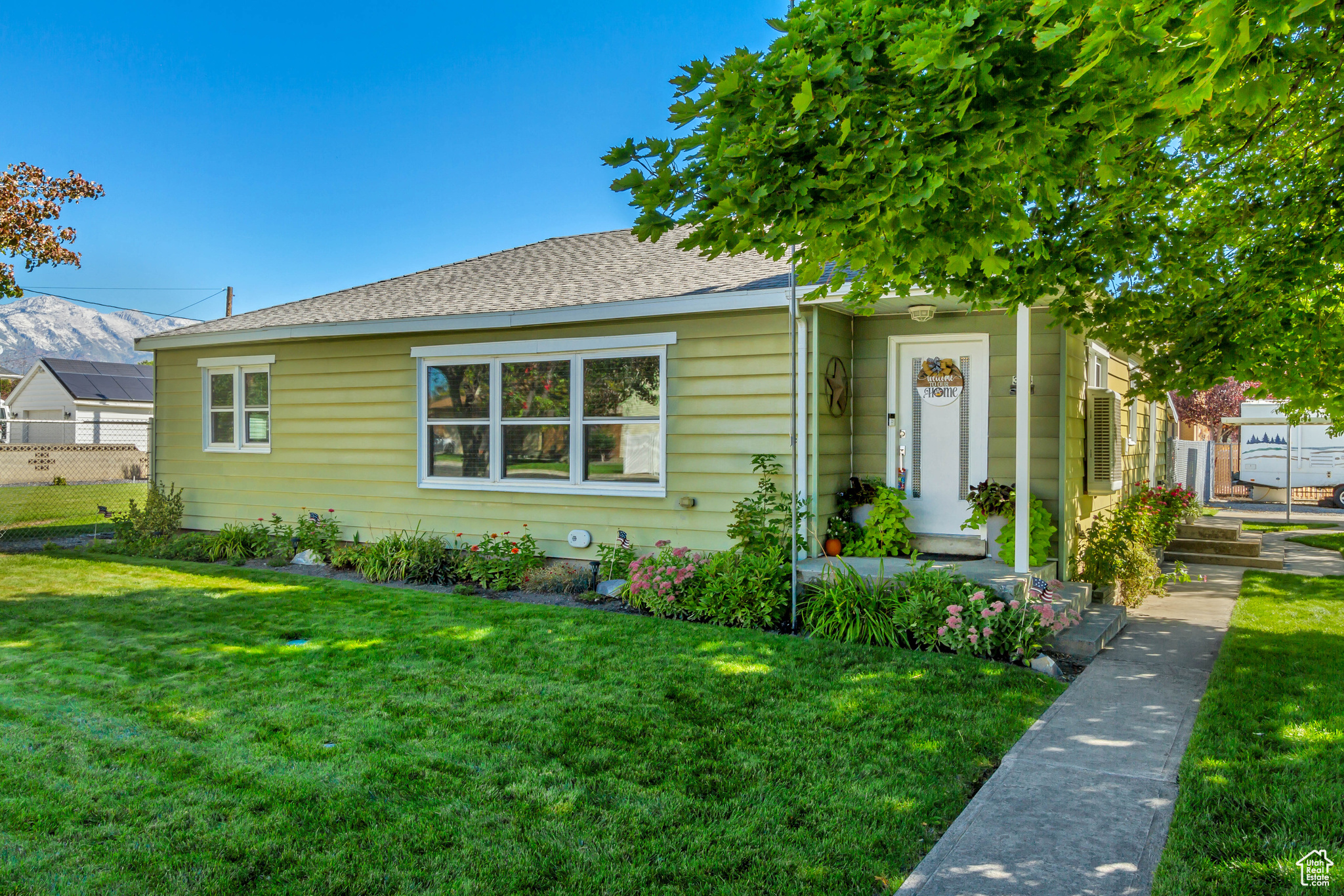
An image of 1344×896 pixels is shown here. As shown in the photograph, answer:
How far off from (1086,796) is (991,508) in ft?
13.6

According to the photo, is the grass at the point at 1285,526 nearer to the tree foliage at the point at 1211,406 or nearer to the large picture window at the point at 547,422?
the large picture window at the point at 547,422

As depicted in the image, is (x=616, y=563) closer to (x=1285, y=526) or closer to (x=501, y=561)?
(x=501, y=561)

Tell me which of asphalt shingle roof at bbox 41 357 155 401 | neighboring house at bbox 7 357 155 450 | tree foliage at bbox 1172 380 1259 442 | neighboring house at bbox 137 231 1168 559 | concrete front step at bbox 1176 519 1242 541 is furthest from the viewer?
asphalt shingle roof at bbox 41 357 155 401

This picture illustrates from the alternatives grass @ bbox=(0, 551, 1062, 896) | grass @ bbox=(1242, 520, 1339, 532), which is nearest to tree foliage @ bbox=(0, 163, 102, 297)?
grass @ bbox=(0, 551, 1062, 896)

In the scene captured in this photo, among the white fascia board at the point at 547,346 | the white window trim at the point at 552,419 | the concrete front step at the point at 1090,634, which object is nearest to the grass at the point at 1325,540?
the concrete front step at the point at 1090,634

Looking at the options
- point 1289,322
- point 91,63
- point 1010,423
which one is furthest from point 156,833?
point 91,63

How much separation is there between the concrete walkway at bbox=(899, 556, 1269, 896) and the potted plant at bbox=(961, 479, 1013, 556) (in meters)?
1.75

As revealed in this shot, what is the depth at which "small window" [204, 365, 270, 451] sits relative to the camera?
10914 mm

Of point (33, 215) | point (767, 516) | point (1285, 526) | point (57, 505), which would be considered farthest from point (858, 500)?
point (57, 505)

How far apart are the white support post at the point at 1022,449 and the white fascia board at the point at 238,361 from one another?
9131mm

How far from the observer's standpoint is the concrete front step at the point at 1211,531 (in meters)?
11.0

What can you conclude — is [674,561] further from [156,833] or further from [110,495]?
[110,495]

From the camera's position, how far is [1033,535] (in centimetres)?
694

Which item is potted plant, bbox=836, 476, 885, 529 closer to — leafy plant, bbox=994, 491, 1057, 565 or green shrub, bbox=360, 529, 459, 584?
leafy plant, bbox=994, 491, 1057, 565
